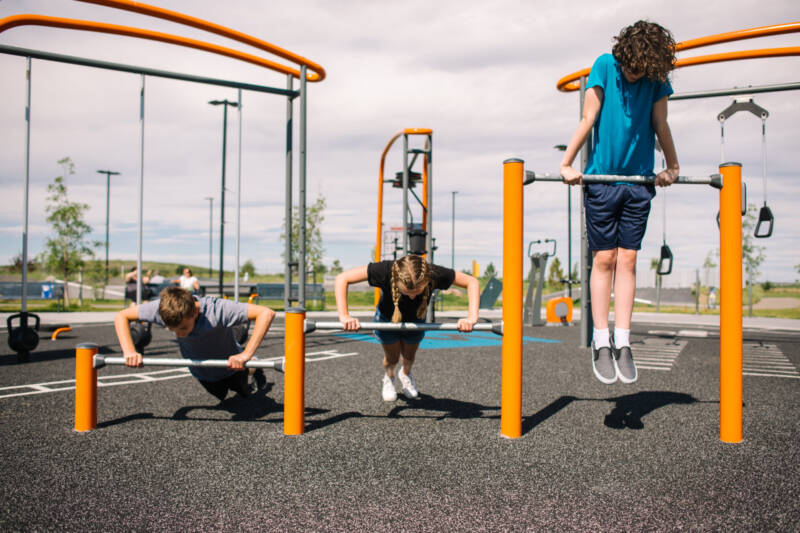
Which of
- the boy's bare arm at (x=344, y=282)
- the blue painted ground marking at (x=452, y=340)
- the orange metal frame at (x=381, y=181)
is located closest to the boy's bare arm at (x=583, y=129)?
the boy's bare arm at (x=344, y=282)

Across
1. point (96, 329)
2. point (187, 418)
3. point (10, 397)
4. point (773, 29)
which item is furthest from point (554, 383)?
point (96, 329)

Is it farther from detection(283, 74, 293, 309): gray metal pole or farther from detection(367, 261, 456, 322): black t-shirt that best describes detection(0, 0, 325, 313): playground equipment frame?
detection(367, 261, 456, 322): black t-shirt

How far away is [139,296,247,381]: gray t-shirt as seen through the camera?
358 cm

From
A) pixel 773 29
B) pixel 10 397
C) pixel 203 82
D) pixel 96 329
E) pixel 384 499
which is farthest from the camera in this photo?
pixel 96 329

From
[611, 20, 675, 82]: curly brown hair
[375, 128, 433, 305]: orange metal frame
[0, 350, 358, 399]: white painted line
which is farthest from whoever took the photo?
[375, 128, 433, 305]: orange metal frame

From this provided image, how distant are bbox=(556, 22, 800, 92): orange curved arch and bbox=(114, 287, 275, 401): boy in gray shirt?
5222 mm

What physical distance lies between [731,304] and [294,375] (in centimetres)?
259

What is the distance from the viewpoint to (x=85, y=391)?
3428 mm

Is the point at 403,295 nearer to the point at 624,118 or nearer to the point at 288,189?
the point at 624,118

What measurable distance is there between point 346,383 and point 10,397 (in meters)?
2.74

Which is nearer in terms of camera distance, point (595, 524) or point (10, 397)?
point (595, 524)

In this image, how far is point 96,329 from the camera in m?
11.7

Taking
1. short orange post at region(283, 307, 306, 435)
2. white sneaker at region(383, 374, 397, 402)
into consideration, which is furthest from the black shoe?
short orange post at region(283, 307, 306, 435)

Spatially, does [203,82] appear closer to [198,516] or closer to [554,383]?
[554,383]
